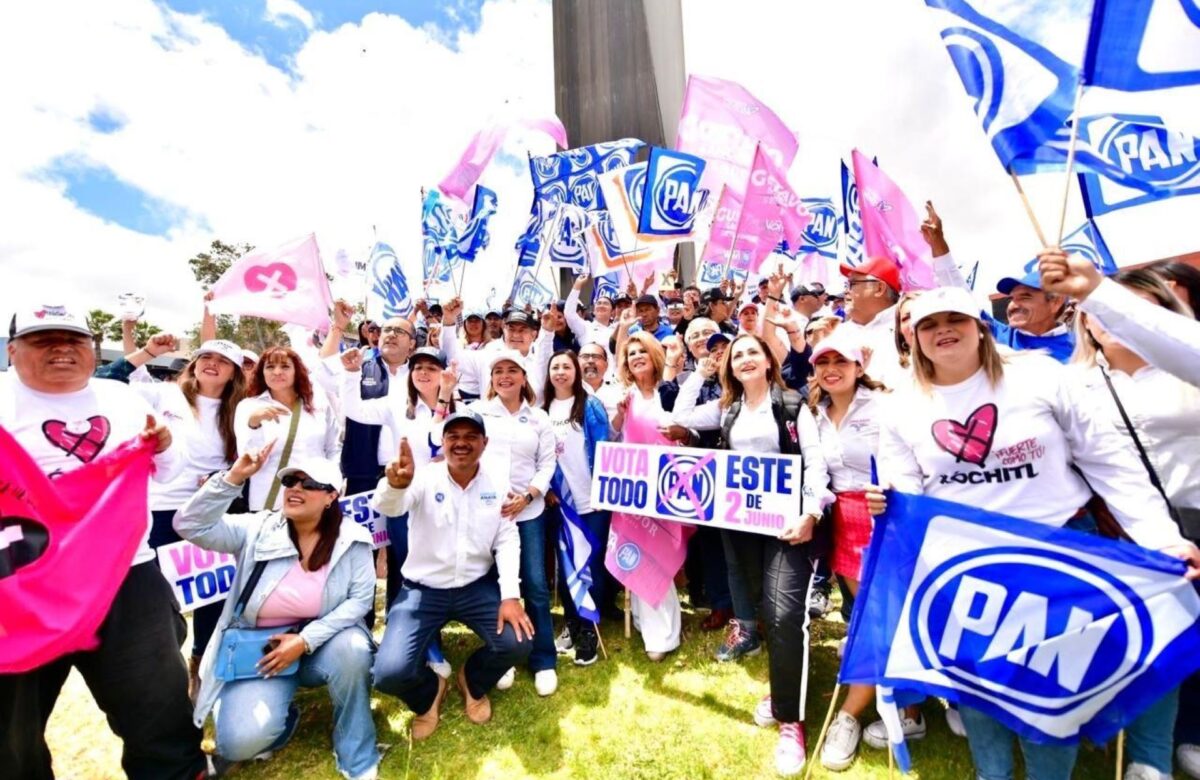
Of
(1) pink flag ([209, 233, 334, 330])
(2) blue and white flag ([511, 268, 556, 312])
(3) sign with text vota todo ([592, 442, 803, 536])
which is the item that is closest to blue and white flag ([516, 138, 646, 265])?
(2) blue and white flag ([511, 268, 556, 312])

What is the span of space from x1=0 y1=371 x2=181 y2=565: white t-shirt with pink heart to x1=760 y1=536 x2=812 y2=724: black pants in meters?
3.84

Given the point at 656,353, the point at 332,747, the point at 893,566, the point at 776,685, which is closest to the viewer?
the point at 893,566

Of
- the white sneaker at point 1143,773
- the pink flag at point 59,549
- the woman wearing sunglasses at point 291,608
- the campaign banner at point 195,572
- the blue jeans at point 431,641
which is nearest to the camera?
the pink flag at point 59,549

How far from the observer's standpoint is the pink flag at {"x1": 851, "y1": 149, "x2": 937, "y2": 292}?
5930 millimetres

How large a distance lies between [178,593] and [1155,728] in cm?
600

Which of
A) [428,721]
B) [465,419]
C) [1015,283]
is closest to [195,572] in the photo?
[428,721]

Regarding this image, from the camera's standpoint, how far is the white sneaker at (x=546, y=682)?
4.25 m

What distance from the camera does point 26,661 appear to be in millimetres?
2549

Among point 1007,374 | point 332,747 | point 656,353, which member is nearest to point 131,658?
point 332,747

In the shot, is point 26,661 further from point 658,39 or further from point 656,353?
point 658,39

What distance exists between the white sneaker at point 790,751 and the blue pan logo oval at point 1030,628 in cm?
112

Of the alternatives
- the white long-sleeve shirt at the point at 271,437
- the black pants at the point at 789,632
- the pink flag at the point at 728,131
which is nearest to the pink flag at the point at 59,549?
the white long-sleeve shirt at the point at 271,437

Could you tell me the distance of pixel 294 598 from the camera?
12.0 feet

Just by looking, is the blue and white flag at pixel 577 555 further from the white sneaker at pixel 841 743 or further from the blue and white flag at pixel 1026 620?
the blue and white flag at pixel 1026 620
